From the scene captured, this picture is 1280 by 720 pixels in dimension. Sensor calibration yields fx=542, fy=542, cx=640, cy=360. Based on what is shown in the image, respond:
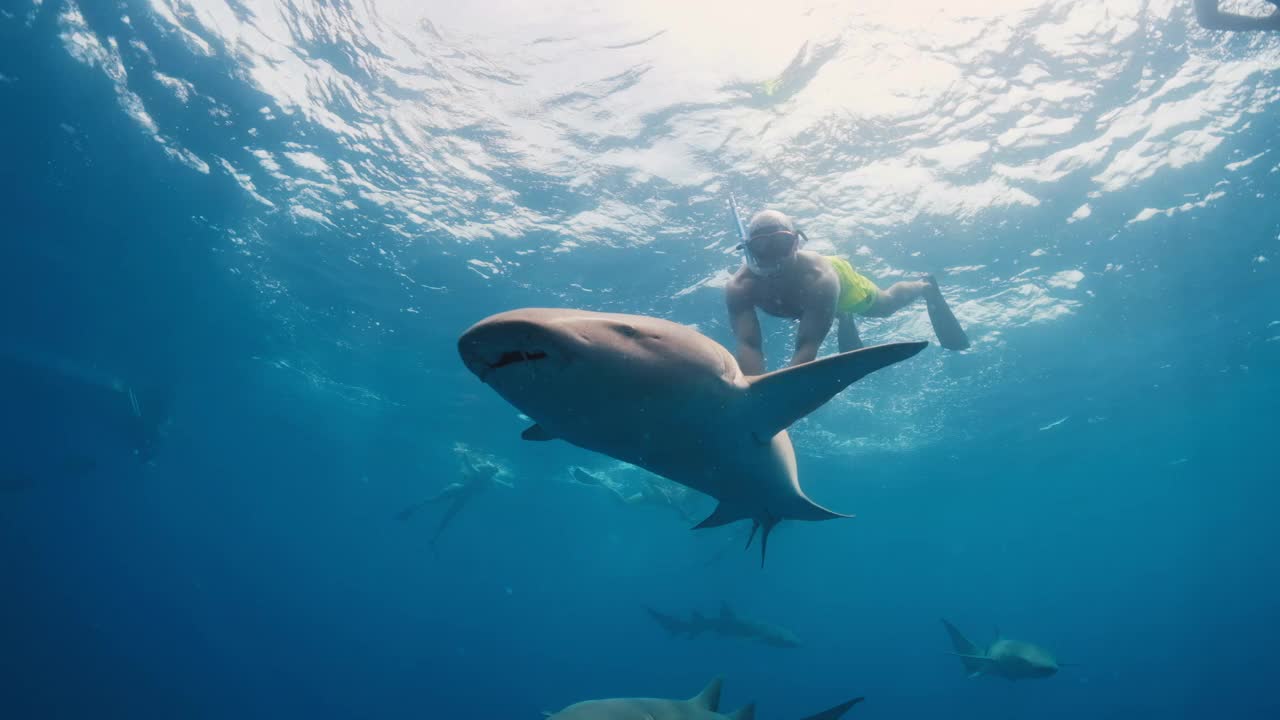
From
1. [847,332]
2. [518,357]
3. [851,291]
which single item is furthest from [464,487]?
[518,357]

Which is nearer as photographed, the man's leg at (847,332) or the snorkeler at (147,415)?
the man's leg at (847,332)

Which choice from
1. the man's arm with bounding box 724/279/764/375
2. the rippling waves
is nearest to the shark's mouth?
the man's arm with bounding box 724/279/764/375

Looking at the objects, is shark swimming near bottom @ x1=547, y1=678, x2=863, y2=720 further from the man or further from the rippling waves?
the rippling waves

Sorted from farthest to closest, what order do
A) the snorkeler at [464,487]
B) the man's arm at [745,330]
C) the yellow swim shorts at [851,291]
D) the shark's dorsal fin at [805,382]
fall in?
the snorkeler at [464,487] < the yellow swim shorts at [851,291] < the man's arm at [745,330] < the shark's dorsal fin at [805,382]

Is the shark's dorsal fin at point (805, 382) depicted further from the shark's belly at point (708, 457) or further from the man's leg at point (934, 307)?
the man's leg at point (934, 307)

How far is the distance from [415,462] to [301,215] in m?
24.0

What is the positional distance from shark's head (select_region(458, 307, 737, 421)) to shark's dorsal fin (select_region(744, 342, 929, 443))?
1.47 ft

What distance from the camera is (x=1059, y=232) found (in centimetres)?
1393

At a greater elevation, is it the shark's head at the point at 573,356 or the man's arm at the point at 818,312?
the man's arm at the point at 818,312

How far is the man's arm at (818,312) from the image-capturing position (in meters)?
4.95

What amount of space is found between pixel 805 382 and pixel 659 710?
3.15 meters

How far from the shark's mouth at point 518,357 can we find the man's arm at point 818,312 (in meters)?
3.48

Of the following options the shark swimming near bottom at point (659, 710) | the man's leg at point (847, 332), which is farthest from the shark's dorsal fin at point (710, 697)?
the man's leg at point (847, 332)

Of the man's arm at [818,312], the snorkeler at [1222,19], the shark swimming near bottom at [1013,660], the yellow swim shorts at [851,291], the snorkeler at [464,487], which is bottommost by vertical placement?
the shark swimming near bottom at [1013,660]
